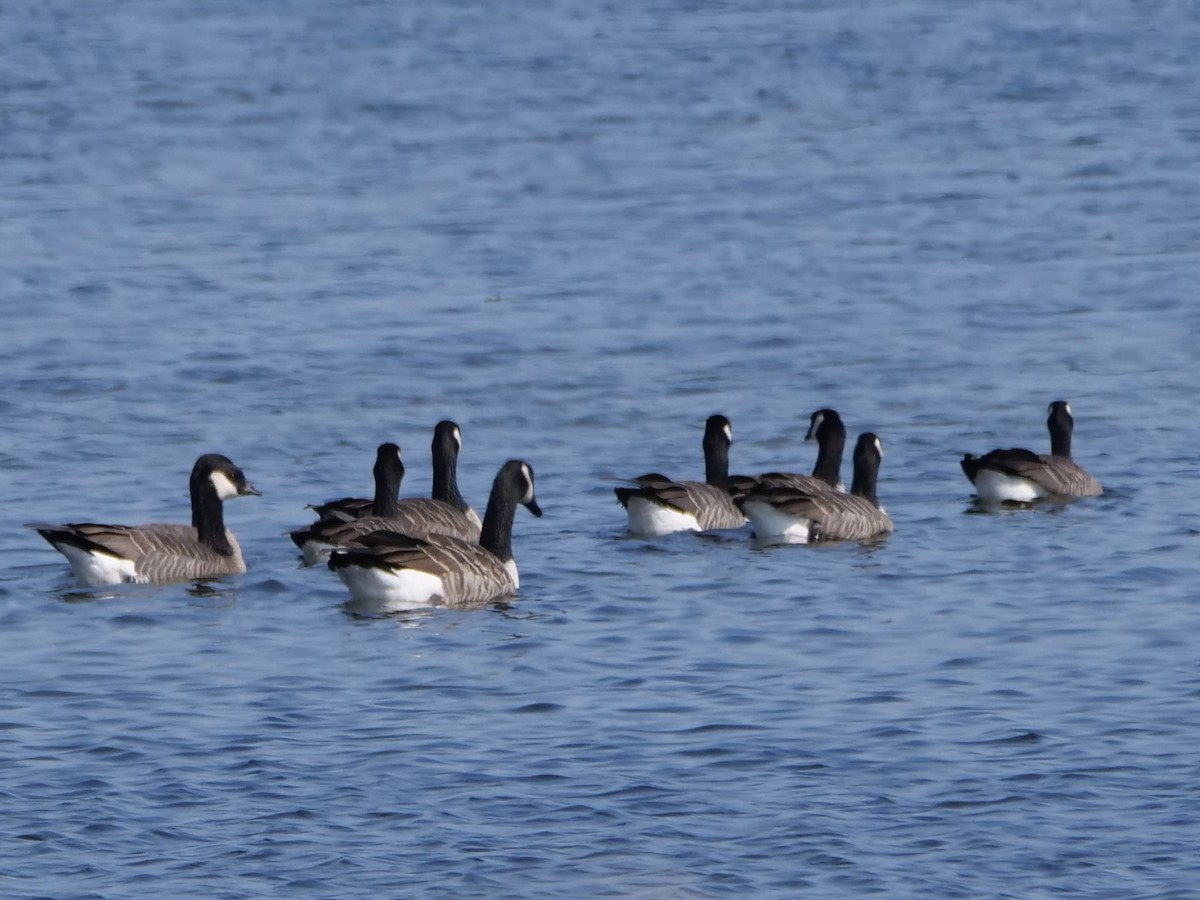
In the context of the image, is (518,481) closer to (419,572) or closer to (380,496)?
(380,496)

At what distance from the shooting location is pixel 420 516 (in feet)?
55.0

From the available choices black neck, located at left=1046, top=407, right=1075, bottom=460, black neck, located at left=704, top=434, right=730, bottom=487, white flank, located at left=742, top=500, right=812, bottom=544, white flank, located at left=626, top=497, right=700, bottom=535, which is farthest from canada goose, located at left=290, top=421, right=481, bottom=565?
black neck, located at left=1046, top=407, right=1075, bottom=460

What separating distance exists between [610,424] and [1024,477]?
160 inches

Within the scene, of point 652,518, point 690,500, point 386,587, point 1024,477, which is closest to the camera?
point 386,587

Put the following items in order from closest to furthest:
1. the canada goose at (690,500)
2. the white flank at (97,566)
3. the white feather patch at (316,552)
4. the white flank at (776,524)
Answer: the white flank at (97,566), the white feather patch at (316,552), the canada goose at (690,500), the white flank at (776,524)

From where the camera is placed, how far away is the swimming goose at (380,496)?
1611 centimetres

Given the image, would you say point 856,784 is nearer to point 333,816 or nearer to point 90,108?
point 333,816

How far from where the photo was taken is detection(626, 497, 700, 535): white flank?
16.5 m

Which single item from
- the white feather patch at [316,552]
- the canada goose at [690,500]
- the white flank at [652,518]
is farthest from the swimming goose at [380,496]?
the white flank at [652,518]

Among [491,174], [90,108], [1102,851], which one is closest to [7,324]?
[491,174]

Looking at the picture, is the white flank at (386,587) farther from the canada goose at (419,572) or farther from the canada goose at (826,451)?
the canada goose at (826,451)

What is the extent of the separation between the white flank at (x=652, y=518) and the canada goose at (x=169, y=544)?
Answer: 2.66m

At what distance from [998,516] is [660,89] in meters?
22.1

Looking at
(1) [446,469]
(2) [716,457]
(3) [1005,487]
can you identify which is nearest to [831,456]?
(2) [716,457]
